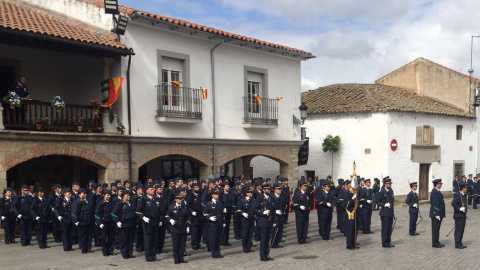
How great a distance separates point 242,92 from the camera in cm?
2073

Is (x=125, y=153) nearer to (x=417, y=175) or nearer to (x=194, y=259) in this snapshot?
(x=194, y=259)

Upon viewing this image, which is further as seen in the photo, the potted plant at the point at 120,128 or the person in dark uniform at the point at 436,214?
the potted plant at the point at 120,128

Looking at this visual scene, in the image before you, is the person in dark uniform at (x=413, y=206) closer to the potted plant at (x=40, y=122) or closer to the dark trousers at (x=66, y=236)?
the dark trousers at (x=66, y=236)

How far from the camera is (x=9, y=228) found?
14.3 metres

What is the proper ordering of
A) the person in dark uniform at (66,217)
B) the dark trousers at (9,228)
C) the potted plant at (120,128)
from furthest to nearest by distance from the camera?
1. the potted plant at (120,128)
2. the dark trousers at (9,228)
3. the person in dark uniform at (66,217)

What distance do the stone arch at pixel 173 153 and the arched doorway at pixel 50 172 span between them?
1696 millimetres

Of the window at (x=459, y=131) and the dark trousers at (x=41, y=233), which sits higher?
the window at (x=459, y=131)

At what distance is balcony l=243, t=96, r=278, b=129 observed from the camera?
20.5 metres

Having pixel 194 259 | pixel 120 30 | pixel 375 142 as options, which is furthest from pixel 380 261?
pixel 375 142

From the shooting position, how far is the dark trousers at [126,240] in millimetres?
12199

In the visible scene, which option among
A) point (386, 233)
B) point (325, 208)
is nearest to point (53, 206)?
point (325, 208)

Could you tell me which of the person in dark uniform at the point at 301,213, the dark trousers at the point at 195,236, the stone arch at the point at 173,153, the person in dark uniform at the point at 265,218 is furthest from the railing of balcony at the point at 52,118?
the person in dark uniform at the point at 301,213

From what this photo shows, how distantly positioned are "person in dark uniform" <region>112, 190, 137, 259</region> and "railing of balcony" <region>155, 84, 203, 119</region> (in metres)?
5.71

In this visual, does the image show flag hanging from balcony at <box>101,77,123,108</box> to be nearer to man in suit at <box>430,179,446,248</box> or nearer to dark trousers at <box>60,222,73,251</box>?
dark trousers at <box>60,222,73,251</box>
